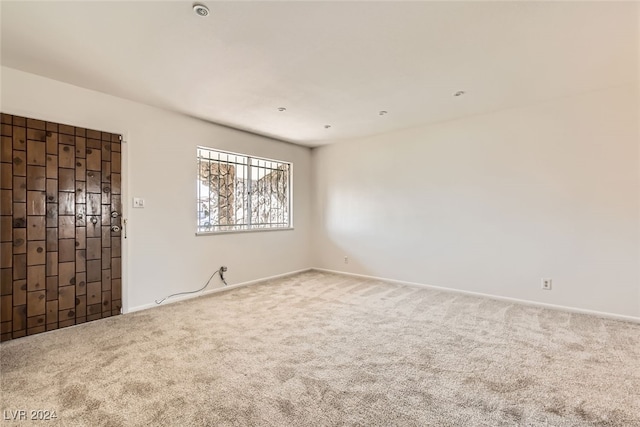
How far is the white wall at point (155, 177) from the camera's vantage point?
2.85m

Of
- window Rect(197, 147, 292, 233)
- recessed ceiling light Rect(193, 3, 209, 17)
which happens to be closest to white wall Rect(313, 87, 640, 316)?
window Rect(197, 147, 292, 233)

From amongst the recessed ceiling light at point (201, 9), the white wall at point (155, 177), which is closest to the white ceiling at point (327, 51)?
the recessed ceiling light at point (201, 9)

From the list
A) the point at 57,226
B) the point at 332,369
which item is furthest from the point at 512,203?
the point at 57,226

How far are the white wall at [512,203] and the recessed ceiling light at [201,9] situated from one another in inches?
135

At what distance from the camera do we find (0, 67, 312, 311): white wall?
9.36 ft

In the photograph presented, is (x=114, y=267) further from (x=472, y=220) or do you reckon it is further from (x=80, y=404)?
(x=472, y=220)

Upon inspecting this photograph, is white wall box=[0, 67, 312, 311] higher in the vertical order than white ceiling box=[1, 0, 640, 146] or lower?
lower

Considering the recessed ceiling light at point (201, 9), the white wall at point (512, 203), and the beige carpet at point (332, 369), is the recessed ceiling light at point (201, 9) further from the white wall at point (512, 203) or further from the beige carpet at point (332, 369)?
the white wall at point (512, 203)

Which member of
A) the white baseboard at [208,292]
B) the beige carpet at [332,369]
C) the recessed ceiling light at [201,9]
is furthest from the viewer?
the white baseboard at [208,292]

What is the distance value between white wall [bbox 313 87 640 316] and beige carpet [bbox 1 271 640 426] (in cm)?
56

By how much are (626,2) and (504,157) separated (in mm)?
2081

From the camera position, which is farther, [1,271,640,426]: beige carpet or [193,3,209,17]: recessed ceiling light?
[193,3,209,17]: recessed ceiling light

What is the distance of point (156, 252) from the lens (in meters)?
3.57

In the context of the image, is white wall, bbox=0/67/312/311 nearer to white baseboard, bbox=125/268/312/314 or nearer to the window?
white baseboard, bbox=125/268/312/314
